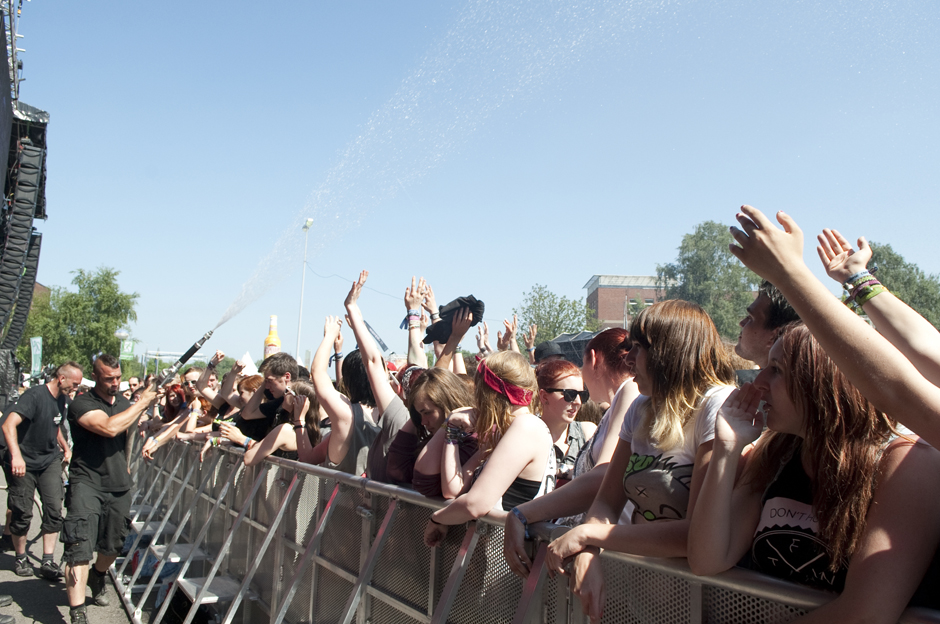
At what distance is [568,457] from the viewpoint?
4.05m

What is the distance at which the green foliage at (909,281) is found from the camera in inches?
2382

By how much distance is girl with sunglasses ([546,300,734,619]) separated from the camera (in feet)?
6.79

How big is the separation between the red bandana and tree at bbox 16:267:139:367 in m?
53.0

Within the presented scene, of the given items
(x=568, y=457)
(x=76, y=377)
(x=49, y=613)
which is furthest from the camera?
(x=76, y=377)

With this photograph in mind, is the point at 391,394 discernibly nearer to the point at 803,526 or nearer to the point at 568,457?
the point at 568,457

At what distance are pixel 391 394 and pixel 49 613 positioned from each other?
4.13 metres

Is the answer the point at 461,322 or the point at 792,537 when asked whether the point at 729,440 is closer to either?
the point at 792,537

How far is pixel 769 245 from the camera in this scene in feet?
5.30

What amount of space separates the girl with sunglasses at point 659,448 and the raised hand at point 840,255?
0.45 meters

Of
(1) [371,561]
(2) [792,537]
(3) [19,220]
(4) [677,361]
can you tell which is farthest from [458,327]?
(3) [19,220]

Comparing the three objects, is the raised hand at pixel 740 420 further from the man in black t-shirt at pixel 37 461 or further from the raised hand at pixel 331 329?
the man in black t-shirt at pixel 37 461

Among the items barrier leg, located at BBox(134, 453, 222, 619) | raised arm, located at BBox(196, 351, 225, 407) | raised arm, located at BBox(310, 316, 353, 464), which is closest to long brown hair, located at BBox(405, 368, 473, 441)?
raised arm, located at BBox(310, 316, 353, 464)

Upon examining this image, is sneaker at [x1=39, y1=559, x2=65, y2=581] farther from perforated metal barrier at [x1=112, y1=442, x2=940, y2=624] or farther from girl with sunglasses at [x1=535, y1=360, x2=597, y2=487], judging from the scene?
girl with sunglasses at [x1=535, y1=360, x2=597, y2=487]

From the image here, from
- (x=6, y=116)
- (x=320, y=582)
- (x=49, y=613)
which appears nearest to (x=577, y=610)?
(x=320, y=582)
